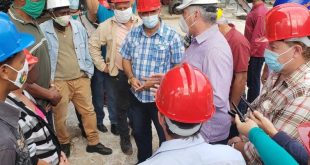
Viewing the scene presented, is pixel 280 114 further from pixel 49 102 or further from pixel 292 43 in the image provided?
pixel 49 102

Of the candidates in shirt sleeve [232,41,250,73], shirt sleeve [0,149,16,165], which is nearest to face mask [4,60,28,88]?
shirt sleeve [0,149,16,165]

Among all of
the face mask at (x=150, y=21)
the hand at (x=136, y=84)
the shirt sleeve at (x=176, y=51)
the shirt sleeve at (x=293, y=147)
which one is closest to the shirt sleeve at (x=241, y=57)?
the shirt sleeve at (x=176, y=51)

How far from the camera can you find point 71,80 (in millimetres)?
3797

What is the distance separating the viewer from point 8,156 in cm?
156

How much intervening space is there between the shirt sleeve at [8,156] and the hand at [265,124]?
4.83 feet

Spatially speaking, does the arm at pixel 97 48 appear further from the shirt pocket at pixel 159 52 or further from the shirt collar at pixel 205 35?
the shirt collar at pixel 205 35

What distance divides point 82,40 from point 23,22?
773 mm

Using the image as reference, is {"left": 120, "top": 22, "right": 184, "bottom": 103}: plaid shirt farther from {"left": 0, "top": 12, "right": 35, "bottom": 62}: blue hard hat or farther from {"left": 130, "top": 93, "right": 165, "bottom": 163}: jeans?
{"left": 0, "top": 12, "right": 35, "bottom": 62}: blue hard hat

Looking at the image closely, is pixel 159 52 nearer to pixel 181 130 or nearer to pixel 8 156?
pixel 181 130

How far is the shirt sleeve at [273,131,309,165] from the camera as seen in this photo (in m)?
1.87

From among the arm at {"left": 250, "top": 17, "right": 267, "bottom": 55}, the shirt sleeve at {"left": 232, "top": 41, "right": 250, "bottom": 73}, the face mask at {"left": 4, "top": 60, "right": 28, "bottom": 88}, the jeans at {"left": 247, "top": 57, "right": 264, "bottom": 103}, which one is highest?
the face mask at {"left": 4, "top": 60, "right": 28, "bottom": 88}

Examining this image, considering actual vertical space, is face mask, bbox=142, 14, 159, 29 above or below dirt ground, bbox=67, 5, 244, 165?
above

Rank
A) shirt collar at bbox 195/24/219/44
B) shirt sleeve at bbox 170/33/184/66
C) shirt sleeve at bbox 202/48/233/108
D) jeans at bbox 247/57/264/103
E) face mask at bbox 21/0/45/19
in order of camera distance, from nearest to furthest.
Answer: shirt sleeve at bbox 202/48/233/108, shirt collar at bbox 195/24/219/44, face mask at bbox 21/0/45/19, shirt sleeve at bbox 170/33/184/66, jeans at bbox 247/57/264/103

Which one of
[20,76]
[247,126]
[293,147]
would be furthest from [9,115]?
[293,147]
